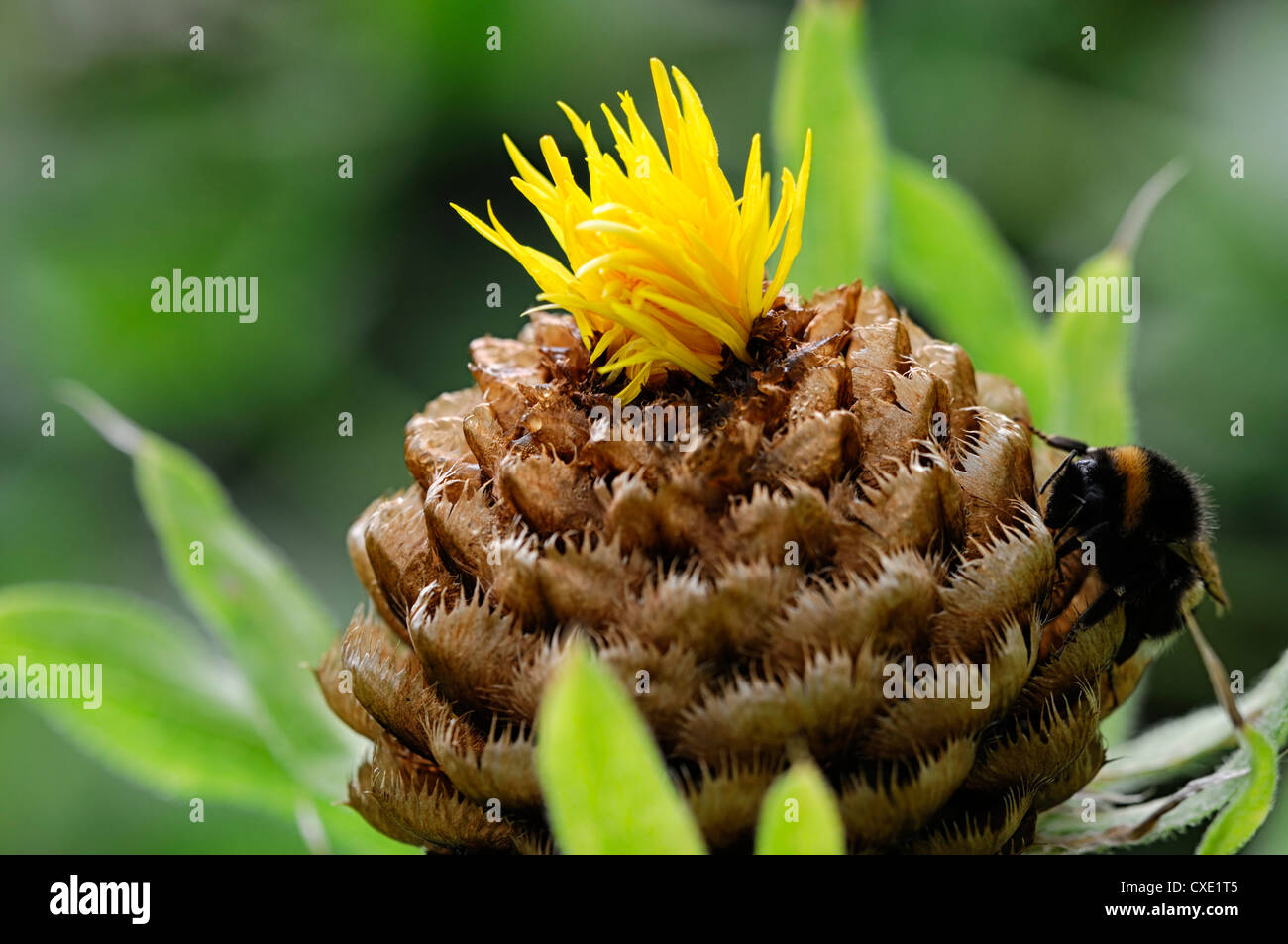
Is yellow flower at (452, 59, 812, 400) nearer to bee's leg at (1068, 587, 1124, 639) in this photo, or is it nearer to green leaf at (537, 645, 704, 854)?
green leaf at (537, 645, 704, 854)

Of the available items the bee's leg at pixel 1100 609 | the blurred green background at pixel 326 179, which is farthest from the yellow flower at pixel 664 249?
the blurred green background at pixel 326 179

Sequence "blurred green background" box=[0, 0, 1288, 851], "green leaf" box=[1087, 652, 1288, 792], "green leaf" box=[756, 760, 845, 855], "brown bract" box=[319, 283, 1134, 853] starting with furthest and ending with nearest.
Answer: "blurred green background" box=[0, 0, 1288, 851] → "green leaf" box=[1087, 652, 1288, 792] → "brown bract" box=[319, 283, 1134, 853] → "green leaf" box=[756, 760, 845, 855]

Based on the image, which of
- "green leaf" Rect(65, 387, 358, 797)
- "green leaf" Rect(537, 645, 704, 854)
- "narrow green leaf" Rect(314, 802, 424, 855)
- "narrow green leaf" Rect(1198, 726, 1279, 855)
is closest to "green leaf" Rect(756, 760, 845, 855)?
"green leaf" Rect(537, 645, 704, 854)

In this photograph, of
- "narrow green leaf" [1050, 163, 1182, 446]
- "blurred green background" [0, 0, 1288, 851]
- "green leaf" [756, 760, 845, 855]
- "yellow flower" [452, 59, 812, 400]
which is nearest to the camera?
"green leaf" [756, 760, 845, 855]

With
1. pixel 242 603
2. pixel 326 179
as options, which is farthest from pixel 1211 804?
pixel 326 179

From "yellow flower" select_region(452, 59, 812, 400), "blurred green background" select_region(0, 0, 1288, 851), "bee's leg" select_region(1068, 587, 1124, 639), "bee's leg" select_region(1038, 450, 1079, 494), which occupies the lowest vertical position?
"bee's leg" select_region(1068, 587, 1124, 639)

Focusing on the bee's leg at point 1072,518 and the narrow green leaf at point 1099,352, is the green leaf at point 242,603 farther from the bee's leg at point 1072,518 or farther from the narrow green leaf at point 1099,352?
the narrow green leaf at point 1099,352
